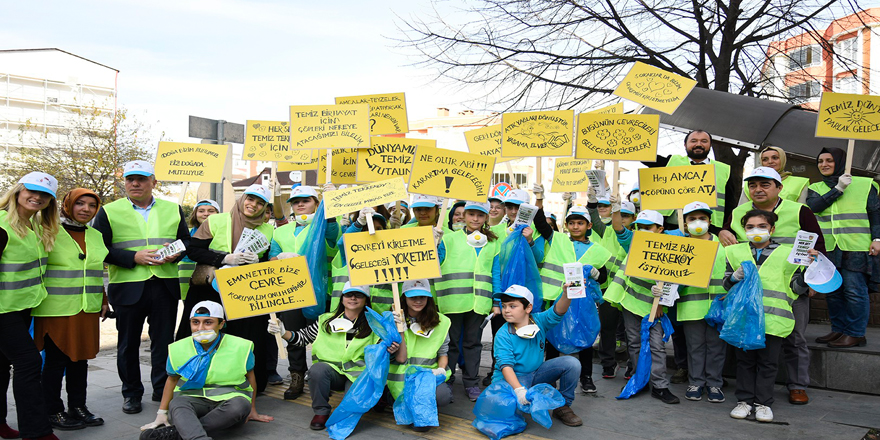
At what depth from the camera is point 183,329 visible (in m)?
5.61

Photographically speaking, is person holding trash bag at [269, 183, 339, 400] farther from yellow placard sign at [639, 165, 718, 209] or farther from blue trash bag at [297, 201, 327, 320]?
yellow placard sign at [639, 165, 718, 209]

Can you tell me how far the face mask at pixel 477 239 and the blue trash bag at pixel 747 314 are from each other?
2094 mm

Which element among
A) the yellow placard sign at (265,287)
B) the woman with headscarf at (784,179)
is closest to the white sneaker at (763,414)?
the woman with headscarf at (784,179)

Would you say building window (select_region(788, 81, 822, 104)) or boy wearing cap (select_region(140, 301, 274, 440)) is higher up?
building window (select_region(788, 81, 822, 104))

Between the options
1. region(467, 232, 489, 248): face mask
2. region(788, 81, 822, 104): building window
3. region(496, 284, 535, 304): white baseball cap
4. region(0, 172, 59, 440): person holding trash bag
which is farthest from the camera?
region(788, 81, 822, 104): building window

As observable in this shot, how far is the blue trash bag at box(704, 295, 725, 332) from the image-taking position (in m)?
5.36

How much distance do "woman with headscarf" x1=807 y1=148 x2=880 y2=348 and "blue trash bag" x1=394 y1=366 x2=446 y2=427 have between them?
399 cm

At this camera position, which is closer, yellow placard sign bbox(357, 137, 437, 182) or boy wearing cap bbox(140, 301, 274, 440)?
boy wearing cap bbox(140, 301, 274, 440)

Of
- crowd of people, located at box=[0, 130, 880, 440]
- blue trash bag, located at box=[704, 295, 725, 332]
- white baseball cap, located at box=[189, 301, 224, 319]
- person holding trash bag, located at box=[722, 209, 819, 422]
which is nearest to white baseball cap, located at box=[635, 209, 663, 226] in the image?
crowd of people, located at box=[0, 130, 880, 440]

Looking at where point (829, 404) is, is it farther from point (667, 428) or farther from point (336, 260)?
point (336, 260)

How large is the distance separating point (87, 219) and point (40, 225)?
1.24 feet

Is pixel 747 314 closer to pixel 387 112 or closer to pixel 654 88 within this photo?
pixel 654 88

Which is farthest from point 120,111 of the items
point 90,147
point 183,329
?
point 183,329

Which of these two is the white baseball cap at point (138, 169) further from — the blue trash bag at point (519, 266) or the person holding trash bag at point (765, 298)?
the person holding trash bag at point (765, 298)
